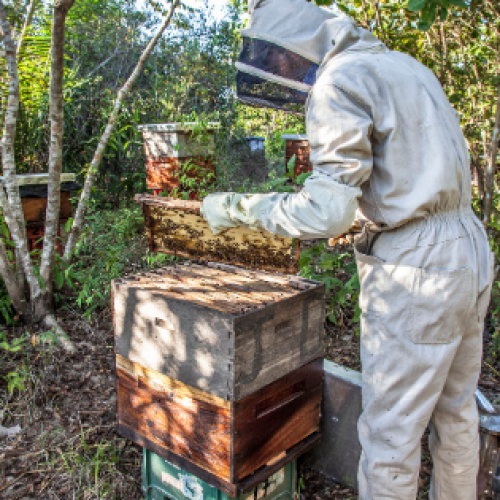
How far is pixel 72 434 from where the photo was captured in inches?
91.7

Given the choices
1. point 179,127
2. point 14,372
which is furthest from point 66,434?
point 179,127

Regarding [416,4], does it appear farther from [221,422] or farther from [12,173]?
[12,173]

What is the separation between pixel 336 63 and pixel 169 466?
5.36ft

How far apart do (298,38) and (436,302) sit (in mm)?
980

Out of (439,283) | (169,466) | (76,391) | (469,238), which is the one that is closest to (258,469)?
(169,466)

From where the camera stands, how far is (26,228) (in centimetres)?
328

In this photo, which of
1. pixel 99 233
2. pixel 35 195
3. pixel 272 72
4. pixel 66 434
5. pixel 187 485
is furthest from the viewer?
pixel 99 233

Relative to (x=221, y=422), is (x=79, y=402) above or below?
below

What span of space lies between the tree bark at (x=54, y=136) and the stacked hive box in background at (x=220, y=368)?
1.32 meters

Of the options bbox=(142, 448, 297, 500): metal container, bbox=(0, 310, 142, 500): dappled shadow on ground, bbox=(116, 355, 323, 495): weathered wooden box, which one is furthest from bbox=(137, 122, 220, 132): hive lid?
bbox=(142, 448, 297, 500): metal container

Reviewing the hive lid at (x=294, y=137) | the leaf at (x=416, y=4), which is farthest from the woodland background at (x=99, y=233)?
the hive lid at (x=294, y=137)

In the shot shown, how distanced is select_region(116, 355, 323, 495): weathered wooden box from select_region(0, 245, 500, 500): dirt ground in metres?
0.35

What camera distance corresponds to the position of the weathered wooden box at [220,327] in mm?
1553

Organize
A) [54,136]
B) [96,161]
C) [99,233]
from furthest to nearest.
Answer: [99,233] → [96,161] → [54,136]
